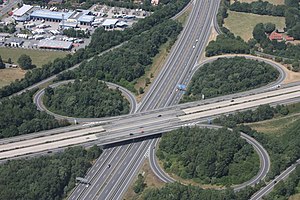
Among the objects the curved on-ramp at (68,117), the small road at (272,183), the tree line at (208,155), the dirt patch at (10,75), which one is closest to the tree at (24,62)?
the dirt patch at (10,75)

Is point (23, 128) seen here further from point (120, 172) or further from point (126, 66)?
point (126, 66)

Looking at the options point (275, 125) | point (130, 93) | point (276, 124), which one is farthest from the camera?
point (130, 93)

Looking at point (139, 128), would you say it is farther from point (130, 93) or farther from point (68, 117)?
point (130, 93)

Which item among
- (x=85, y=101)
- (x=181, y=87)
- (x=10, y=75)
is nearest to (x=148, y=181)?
(x=85, y=101)

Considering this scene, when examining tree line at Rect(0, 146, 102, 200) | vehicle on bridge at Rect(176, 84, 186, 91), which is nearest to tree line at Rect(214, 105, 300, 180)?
vehicle on bridge at Rect(176, 84, 186, 91)

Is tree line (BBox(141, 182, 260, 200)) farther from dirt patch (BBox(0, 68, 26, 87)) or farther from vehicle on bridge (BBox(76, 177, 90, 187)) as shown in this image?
dirt patch (BBox(0, 68, 26, 87))

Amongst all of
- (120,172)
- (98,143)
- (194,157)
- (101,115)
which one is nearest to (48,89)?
(101,115)

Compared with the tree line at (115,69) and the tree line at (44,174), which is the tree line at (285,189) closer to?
the tree line at (44,174)
